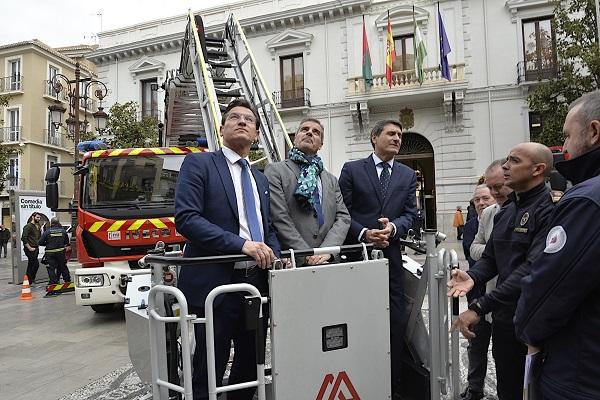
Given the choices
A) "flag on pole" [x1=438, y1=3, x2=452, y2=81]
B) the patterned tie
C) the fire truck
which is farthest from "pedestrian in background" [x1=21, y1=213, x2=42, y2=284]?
"flag on pole" [x1=438, y1=3, x2=452, y2=81]

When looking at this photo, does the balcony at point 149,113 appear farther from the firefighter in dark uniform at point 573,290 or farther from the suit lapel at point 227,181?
the firefighter in dark uniform at point 573,290

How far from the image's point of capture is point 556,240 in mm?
1568

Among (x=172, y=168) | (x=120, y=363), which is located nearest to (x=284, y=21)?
(x=172, y=168)

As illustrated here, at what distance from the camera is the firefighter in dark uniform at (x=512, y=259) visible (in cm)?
237

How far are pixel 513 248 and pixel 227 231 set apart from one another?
1590mm

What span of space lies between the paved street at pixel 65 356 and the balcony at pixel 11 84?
28.8m

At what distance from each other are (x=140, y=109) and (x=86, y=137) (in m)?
5.31

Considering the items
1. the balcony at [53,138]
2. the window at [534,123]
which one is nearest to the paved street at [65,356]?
the window at [534,123]

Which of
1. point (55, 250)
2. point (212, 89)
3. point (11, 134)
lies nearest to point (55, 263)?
point (55, 250)

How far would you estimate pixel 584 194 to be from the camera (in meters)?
1.53

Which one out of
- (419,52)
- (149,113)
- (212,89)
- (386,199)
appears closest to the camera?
(386,199)

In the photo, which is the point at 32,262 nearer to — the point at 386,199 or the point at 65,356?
the point at 65,356

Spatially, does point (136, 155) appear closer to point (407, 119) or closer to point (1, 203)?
point (407, 119)

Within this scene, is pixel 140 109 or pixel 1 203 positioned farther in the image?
pixel 1 203
